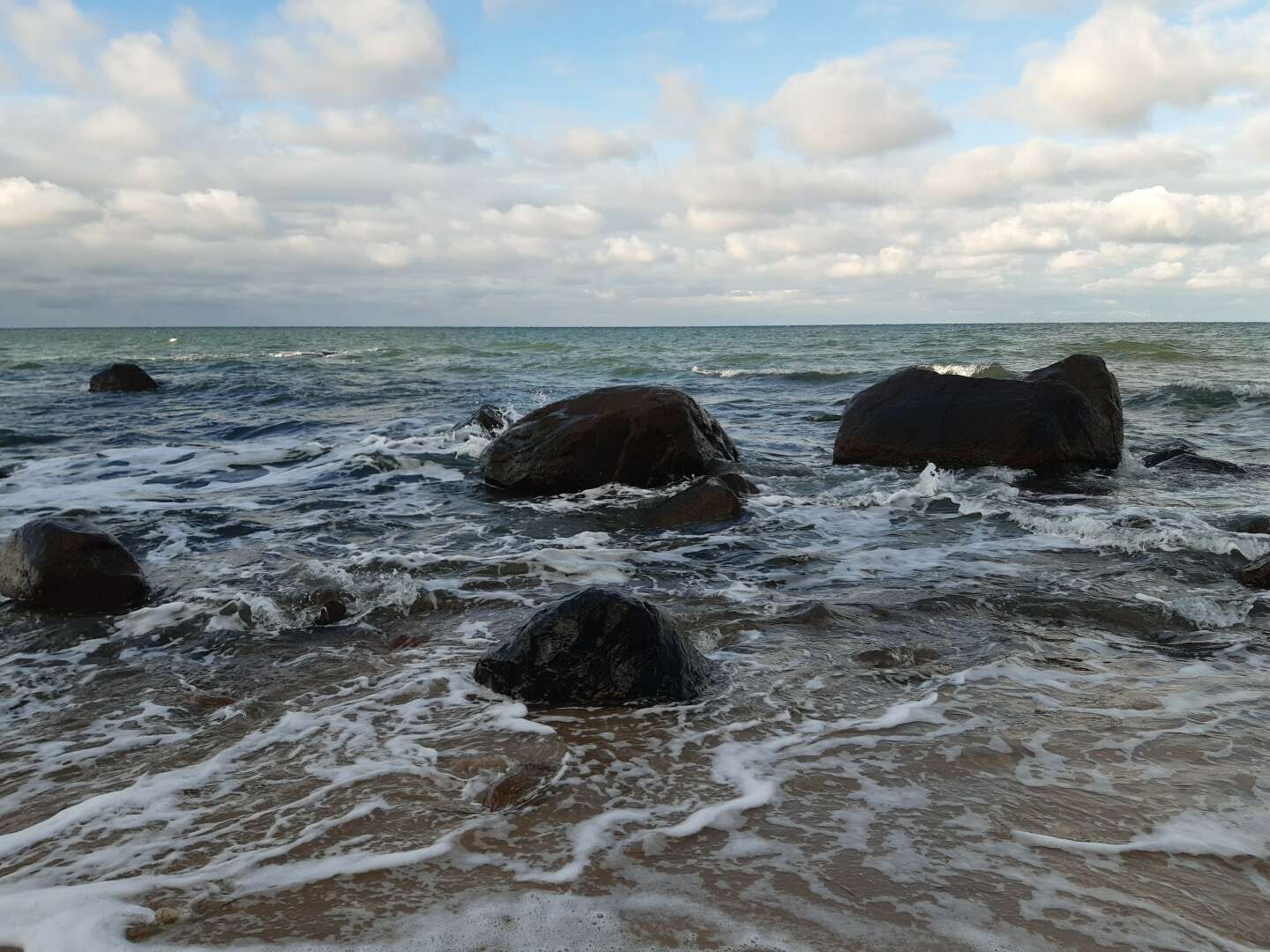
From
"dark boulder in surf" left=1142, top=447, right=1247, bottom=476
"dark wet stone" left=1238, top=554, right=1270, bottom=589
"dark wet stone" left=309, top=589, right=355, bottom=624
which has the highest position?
"dark boulder in surf" left=1142, top=447, right=1247, bottom=476

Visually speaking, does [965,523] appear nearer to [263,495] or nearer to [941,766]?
[941,766]

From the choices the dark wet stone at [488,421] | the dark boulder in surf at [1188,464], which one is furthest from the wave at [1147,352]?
the dark wet stone at [488,421]

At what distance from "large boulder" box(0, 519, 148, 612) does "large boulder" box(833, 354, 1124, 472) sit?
22.6 feet

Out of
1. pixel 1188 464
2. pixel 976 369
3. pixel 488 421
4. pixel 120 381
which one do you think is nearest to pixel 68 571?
pixel 488 421

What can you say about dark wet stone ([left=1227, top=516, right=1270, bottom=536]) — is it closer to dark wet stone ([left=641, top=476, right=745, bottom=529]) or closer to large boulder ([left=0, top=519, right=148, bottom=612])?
dark wet stone ([left=641, top=476, right=745, bottom=529])

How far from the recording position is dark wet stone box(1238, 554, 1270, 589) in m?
4.84

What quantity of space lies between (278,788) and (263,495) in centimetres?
582

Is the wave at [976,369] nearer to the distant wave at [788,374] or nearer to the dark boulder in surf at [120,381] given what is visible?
the distant wave at [788,374]

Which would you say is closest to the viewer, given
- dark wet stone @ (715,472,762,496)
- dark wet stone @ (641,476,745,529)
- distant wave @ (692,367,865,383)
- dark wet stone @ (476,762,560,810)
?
dark wet stone @ (476,762,560,810)

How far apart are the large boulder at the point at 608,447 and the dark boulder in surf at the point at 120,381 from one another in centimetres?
1564

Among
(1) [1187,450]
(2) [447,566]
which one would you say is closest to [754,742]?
(2) [447,566]

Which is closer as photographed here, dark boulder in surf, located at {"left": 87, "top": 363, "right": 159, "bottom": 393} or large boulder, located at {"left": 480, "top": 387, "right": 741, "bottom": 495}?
large boulder, located at {"left": 480, "top": 387, "right": 741, "bottom": 495}

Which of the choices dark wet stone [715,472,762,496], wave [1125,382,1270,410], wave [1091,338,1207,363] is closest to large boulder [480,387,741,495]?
dark wet stone [715,472,762,496]

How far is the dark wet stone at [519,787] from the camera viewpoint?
274cm
